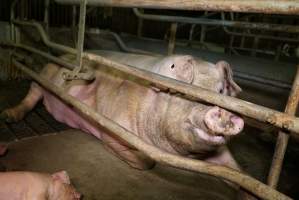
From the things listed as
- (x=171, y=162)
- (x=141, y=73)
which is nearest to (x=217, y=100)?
(x=171, y=162)

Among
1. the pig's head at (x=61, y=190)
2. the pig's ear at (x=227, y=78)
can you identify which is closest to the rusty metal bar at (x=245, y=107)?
the pig's ear at (x=227, y=78)

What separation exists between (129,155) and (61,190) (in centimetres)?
66

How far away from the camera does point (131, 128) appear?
2.18 m

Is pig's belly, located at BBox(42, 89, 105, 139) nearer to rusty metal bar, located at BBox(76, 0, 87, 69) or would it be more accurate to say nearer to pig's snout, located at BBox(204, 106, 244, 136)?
rusty metal bar, located at BBox(76, 0, 87, 69)

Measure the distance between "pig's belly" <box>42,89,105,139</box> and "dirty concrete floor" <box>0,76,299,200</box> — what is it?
0.07 meters

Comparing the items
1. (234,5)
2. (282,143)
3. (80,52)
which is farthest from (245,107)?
(80,52)

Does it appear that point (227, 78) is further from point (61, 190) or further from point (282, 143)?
point (61, 190)

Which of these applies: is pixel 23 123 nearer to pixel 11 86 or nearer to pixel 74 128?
pixel 74 128

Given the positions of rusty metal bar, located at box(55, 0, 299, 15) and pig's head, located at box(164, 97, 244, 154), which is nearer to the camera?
rusty metal bar, located at box(55, 0, 299, 15)

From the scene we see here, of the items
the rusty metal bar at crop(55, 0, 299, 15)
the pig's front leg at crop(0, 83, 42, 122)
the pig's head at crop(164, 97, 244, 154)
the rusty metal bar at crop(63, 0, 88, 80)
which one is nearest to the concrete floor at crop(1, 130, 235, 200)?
the pig's head at crop(164, 97, 244, 154)

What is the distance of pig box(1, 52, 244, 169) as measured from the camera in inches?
59.0

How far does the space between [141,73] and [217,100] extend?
1.55ft

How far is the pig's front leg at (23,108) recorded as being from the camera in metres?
2.85

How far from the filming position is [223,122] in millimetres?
1300
